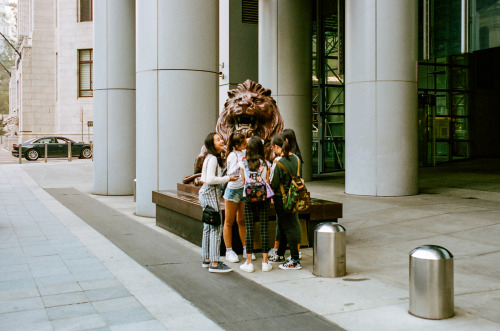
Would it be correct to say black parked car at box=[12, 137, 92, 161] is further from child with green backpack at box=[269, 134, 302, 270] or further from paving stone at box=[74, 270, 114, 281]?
child with green backpack at box=[269, 134, 302, 270]

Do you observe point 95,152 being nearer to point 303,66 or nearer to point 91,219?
point 91,219

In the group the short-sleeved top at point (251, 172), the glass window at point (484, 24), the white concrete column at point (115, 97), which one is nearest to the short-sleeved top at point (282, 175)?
the short-sleeved top at point (251, 172)

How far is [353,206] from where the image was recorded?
1253 centimetres

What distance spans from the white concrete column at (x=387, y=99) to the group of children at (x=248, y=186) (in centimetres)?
766

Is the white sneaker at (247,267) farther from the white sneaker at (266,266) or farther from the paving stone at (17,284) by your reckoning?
the paving stone at (17,284)

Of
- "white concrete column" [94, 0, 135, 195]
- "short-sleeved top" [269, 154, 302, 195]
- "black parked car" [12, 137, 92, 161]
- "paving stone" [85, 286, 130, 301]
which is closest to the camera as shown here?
"paving stone" [85, 286, 130, 301]

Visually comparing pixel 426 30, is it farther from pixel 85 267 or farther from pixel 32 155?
pixel 32 155

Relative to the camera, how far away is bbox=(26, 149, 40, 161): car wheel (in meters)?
34.5

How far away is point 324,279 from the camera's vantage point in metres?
6.46

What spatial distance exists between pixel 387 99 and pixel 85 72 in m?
34.5

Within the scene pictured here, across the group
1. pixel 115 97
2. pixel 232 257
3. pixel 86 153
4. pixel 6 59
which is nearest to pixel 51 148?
pixel 86 153

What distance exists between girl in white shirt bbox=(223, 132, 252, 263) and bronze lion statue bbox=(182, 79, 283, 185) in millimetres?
1754

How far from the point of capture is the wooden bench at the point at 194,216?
26.8 feet

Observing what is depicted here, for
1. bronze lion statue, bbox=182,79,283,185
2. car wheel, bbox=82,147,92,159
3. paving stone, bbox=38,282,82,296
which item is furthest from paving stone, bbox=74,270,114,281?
car wheel, bbox=82,147,92,159
